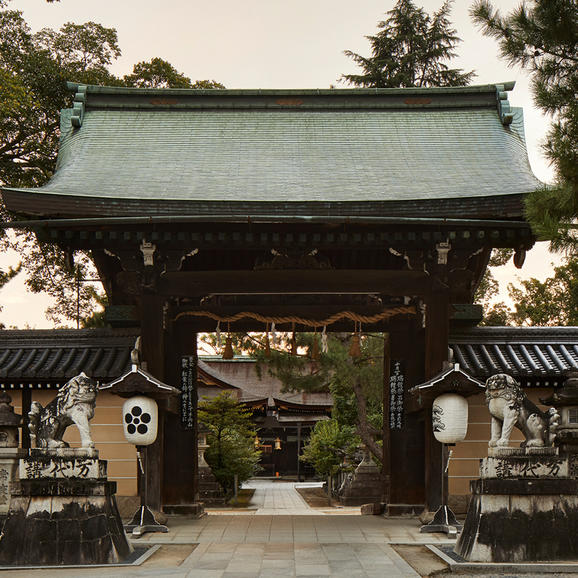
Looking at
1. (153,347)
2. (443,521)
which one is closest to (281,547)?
(443,521)

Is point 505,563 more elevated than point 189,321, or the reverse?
point 189,321

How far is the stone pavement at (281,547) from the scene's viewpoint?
830 centimetres

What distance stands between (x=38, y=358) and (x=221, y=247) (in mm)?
4330

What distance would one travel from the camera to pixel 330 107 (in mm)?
16094

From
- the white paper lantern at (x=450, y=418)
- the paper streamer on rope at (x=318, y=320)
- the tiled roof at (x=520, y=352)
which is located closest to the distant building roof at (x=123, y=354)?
the tiled roof at (x=520, y=352)

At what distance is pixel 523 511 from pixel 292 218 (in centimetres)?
487

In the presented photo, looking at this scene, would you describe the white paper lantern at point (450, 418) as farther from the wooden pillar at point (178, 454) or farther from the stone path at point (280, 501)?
the stone path at point (280, 501)

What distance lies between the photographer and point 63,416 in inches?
366

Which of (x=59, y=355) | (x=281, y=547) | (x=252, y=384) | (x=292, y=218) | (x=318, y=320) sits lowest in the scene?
(x=281, y=547)

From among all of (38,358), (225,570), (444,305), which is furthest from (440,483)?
(38,358)

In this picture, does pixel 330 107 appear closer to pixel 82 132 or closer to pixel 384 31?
pixel 82 132

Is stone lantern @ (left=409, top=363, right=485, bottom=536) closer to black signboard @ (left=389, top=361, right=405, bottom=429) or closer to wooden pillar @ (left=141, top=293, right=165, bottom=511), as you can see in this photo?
black signboard @ (left=389, top=361, right=405, bottom=429)

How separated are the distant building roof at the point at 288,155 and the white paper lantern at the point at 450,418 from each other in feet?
8.37

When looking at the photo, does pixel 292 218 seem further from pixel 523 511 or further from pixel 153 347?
pixel 523 511
